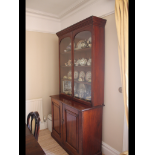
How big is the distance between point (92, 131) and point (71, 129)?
0.33 metres

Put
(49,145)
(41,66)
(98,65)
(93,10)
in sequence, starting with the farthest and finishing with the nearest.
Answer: (41,66)
(49,145)
(93,10)
(98,65)

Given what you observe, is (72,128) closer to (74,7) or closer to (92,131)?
(92,131)

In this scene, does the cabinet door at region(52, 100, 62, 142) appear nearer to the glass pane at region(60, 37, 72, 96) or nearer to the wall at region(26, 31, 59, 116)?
the glass pane at region(60, 37, 72, 96)

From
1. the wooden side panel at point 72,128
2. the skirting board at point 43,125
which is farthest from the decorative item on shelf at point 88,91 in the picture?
the skirting board at point 43,125

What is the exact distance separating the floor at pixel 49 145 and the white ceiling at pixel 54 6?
2.54 m

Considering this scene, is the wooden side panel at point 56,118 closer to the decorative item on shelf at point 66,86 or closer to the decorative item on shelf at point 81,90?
the decorative item on shelf at point 66,86

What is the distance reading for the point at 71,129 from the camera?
6.51ft

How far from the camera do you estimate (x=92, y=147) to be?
187cm

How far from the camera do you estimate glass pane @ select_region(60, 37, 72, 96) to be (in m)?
2.33

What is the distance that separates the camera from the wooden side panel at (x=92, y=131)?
5.87 feet

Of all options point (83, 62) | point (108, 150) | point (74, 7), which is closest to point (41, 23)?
point (74, 7)
